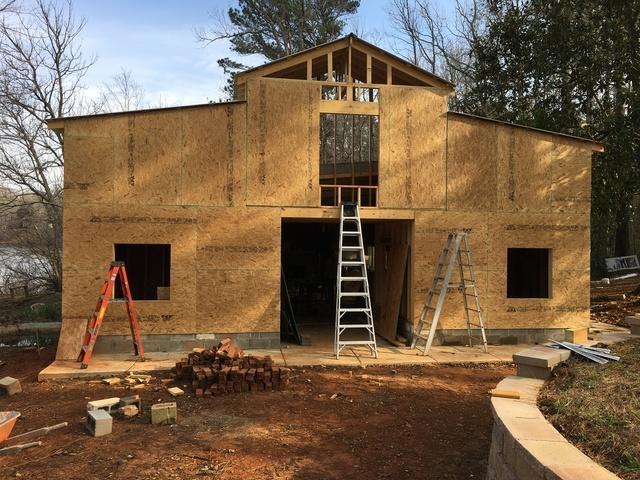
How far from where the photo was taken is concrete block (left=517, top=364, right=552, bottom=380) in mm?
5254

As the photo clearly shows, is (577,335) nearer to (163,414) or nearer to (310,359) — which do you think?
(310,359)

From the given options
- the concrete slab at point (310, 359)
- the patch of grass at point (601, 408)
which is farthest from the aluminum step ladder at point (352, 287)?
the patch of grass at point (601, 408)

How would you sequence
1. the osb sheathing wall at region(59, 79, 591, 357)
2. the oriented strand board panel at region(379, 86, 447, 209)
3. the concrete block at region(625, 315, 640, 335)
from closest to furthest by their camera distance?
the concrete block at region(625, 315, 640, 335), the osb sheathing wall at region(59, 79, 591, 357), the oriented strand board panel at region(379, 86, 447, 209)

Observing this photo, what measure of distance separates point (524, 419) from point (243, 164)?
270 inches

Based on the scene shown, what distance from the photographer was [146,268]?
11.4m

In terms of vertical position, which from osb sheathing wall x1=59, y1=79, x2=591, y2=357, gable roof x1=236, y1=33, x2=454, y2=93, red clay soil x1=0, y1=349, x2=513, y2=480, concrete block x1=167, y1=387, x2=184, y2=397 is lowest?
red clay soil x1=0, y1=349, x2=513, y2=480

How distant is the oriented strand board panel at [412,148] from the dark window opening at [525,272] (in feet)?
11.2

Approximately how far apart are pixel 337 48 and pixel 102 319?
6.41 metres

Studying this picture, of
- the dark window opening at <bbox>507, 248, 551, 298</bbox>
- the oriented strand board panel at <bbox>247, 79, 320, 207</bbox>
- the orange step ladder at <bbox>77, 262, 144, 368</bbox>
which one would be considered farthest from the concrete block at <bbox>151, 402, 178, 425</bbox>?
the dark window opening at <bbox>507, 248, 551, 298</bbox>

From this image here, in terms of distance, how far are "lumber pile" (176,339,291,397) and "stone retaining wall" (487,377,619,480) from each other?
3513 millimetres

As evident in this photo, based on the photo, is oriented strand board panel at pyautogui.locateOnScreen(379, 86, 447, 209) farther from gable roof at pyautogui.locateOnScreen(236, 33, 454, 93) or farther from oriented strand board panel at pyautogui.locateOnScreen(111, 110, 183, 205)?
oriented strand board panel at pyautogui.locateOnScreen(111, 110, 183, 205)

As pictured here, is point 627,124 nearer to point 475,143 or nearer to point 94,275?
point 475,143

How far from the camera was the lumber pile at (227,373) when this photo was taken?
686 centimetres

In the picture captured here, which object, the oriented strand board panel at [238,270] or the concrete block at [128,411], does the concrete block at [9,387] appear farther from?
the oriented strand board panel at [238,270]
